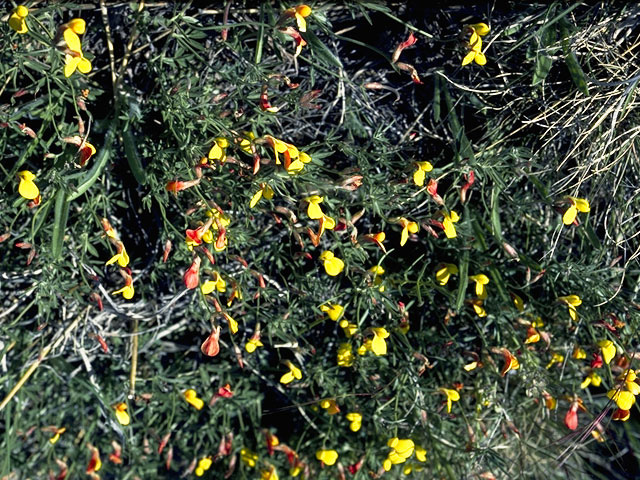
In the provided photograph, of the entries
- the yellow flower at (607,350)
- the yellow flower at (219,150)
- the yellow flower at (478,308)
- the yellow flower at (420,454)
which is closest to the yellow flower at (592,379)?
the yellow flower at (607,350)

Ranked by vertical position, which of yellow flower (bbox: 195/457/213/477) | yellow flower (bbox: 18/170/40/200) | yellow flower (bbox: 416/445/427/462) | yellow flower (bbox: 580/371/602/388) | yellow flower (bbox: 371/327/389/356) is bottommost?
yellow flower (bbox: 195/457/213/477)

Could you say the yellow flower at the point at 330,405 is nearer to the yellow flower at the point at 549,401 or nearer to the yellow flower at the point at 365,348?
the yellow flower at the point at 365,348

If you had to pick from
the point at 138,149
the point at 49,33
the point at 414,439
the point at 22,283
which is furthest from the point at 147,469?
the point at 49,33

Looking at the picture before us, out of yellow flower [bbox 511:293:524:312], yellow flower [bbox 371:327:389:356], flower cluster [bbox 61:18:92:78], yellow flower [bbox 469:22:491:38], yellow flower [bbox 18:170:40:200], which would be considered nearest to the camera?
flower cluster [bbox 61:18:92:78]

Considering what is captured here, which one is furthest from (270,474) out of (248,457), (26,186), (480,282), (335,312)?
(26,186)

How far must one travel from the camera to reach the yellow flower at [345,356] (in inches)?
71.4

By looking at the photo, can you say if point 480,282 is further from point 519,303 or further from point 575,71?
point 575,71

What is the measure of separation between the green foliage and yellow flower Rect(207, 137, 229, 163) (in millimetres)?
37

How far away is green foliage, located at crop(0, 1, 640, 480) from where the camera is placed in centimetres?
163

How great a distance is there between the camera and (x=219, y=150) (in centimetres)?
154

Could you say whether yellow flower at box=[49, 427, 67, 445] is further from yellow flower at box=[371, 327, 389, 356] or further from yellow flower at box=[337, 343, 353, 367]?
yellow flower at box=[371, 327, 389, 356]

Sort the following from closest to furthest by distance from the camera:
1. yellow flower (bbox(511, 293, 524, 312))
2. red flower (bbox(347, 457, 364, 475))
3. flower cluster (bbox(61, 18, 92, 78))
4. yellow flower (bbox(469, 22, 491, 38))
A: flower cluster (bbox(61, 18, 92, 78)) < yellow flower (bbox(469, 22, 491, 38)) < yellow flower (bbox(511, 293, 524, 312)) < red flower (bbox(347, 457, 364, 475))

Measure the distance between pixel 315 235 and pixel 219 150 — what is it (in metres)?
0.30

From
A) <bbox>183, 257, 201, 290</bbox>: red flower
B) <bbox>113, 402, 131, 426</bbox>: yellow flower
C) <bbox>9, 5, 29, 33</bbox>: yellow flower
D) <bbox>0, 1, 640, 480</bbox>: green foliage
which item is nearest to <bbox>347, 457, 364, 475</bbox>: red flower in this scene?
<bbox>0, 1, 640, 480</bbox>: green foliage
